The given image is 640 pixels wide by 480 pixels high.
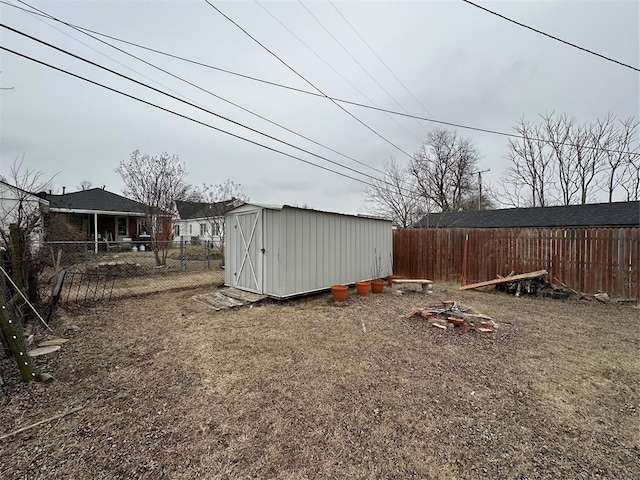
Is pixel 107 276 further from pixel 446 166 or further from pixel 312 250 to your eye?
pixel 446 166


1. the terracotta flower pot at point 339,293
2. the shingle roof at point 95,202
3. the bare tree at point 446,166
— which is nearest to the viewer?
the terracotta flower pot at point 339,293

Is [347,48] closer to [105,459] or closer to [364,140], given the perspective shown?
[364,140]


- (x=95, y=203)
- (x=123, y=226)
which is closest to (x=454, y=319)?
(x=95, y=203)

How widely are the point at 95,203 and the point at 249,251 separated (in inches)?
622

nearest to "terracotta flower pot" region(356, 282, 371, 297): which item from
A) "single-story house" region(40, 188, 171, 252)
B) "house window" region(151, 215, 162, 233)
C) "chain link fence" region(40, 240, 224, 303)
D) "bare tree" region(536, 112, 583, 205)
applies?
"chain link fence" region(40, 240, 224, 303)

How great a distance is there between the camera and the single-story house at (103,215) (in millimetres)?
16016

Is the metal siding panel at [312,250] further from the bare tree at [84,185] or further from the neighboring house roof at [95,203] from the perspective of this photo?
the bare tree at [84,185]

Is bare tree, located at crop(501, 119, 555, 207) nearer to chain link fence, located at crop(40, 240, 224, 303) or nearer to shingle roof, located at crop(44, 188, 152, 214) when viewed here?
chain link fence, located at crop(40, 240, 224, 303)

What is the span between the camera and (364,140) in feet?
41.7

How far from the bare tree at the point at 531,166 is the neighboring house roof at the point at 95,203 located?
22.5 meters

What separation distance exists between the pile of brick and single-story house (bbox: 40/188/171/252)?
1288cm

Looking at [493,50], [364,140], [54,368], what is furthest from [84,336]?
[364,140]

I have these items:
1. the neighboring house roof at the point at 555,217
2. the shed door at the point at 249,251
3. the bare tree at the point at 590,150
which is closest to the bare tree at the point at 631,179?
the bare tree at the point at 590,150

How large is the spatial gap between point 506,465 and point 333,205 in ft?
82.5
